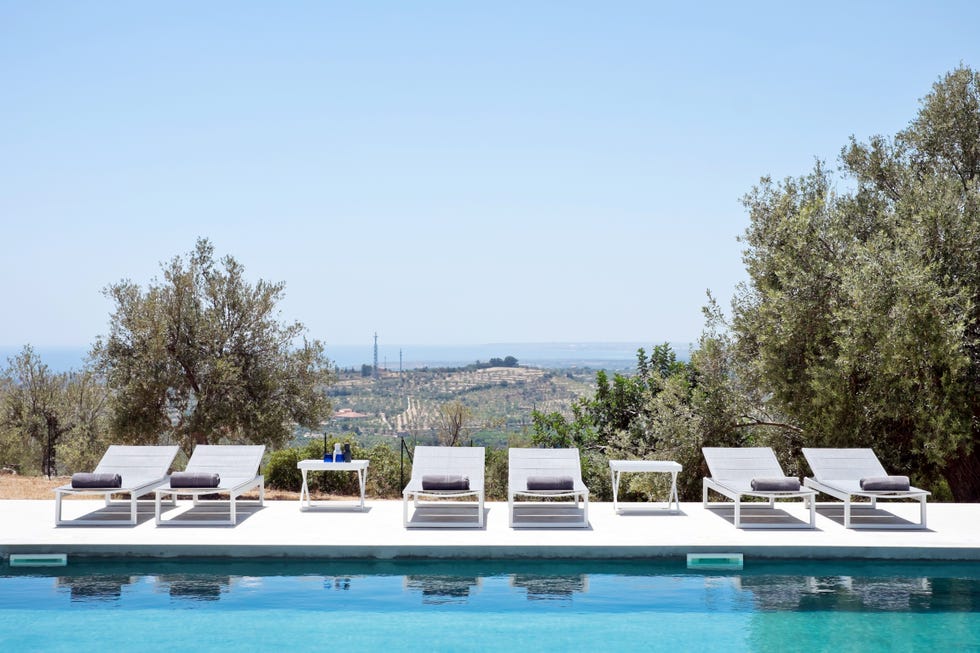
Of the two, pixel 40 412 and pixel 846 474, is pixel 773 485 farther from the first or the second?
pixel 40 412

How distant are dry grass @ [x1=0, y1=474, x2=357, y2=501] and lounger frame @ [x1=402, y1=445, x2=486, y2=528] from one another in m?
4.05

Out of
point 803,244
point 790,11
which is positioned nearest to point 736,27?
point 790,11

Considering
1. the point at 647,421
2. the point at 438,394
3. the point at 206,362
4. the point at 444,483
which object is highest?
the point at 206,362

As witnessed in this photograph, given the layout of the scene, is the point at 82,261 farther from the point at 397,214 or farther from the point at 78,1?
the point at 78,1

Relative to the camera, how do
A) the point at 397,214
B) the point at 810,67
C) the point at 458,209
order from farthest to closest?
the point at 458,209, the point at 397,214, the point at 810,67

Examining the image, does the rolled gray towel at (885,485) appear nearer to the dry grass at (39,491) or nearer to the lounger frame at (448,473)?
the lounger frame at (448,473)

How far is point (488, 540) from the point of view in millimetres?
8117

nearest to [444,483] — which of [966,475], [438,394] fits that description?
[966,475]

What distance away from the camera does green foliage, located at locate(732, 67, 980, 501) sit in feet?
36.6

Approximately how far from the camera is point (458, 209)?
5888 cm

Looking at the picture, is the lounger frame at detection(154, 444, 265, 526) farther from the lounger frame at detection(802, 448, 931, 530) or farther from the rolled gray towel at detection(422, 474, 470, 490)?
the lounger frame at detection(802, 448, 931, 530)

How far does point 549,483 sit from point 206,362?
755 cm

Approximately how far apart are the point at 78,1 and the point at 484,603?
16741 mm

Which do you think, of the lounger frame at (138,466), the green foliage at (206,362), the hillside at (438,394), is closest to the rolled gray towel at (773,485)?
the lounger frame at (138,466)
